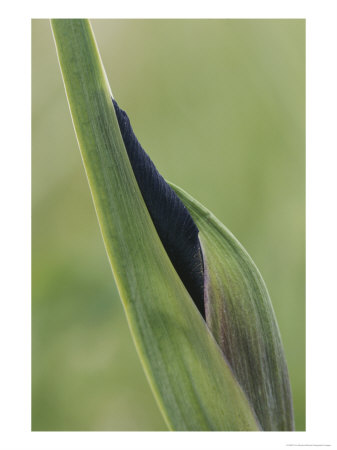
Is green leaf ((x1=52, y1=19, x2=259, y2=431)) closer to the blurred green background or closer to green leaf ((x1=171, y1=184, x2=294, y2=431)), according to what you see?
green leaf ((x1=171, y1=184, x2=294, y2=431))

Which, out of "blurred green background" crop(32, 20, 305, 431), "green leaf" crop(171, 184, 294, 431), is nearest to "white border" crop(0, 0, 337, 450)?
"blurred green background" crop(32, 20, 305, 431)

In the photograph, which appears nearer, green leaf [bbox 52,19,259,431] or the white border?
green leaf [bbox 52,19,259,431]
